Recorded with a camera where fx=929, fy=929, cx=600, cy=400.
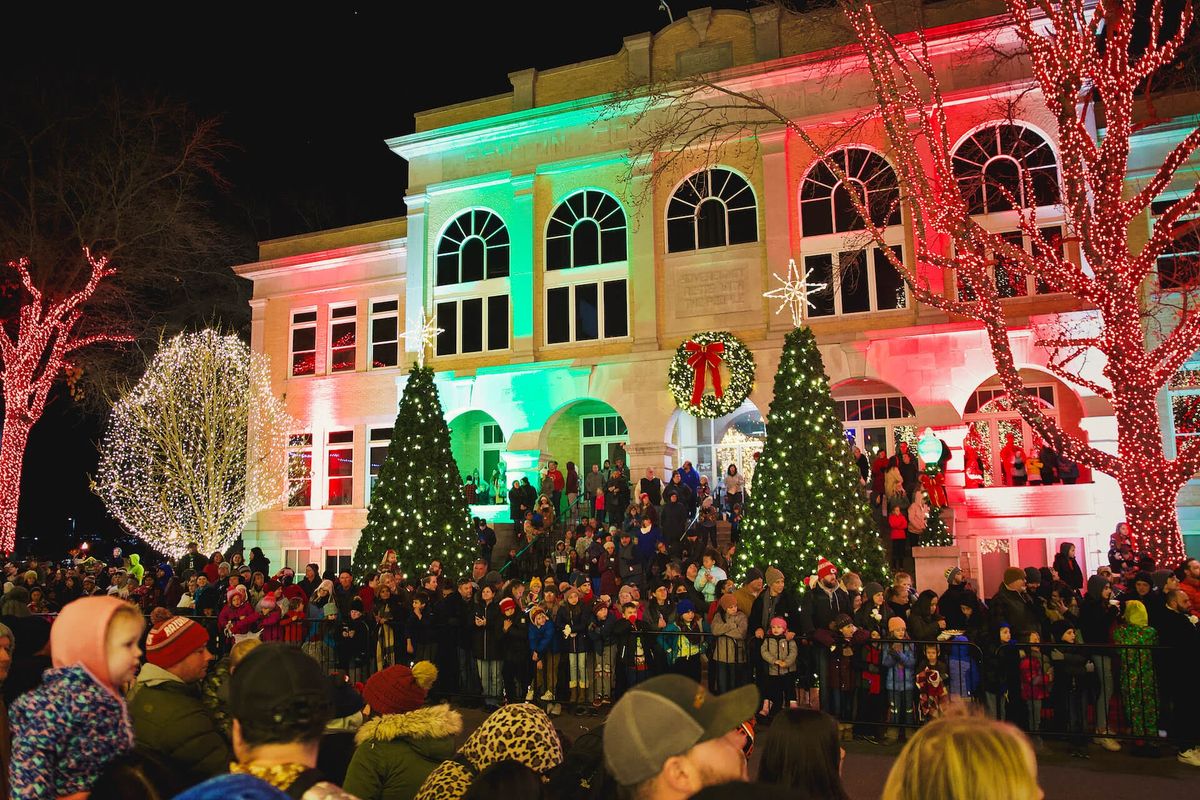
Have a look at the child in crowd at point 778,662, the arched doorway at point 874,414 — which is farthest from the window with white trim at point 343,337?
the child in crowd at point 778,662

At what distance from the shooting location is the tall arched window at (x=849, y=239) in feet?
77.1

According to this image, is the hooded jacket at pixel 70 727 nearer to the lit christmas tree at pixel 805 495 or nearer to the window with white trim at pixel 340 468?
the lit christmas tree at pixel 805 495

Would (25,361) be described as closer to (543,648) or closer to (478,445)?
(478,445)

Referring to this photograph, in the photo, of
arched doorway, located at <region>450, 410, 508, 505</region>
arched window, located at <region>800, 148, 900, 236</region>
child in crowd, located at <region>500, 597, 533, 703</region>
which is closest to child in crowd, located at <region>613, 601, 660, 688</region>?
child in crowd, located at <region>500, 597, 533, 703</region>

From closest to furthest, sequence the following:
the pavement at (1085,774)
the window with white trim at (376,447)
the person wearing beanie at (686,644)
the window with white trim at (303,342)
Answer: the pavement at (1085,774) → the person wearing beanie at (686,644) → the window with white trim at (376,447) → the window with white trim at (303,342)

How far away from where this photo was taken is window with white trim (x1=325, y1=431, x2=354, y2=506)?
29.2m

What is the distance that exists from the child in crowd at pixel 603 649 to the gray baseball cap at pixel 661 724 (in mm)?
9737

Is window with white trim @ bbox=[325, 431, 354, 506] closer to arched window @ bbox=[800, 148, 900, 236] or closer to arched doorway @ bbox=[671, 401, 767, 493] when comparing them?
arched doorway @ bbox=[671, 401, 767, 493]

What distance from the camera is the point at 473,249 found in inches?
1097

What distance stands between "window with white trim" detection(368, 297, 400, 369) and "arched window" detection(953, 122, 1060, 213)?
17.1 meters

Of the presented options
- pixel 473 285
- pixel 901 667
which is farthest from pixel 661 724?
pixel 473 285

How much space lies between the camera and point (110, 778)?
3.46 m

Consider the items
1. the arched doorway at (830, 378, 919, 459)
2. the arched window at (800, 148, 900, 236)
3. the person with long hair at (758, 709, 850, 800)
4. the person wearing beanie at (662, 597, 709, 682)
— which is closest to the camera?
the person with long hair at (758, 709, 850, 800)

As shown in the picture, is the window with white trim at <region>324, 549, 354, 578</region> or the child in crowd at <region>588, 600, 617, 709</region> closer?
the child in crowd at <region>588, 600, 617, 709</region>
